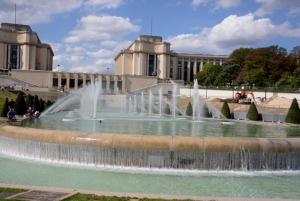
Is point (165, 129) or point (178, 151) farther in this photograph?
point (165, 129)

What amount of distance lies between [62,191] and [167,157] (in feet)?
16.7

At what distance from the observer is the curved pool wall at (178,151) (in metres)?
14.4

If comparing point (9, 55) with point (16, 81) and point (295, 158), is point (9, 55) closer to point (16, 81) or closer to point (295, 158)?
point (16, 81)

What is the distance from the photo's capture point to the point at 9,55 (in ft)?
443

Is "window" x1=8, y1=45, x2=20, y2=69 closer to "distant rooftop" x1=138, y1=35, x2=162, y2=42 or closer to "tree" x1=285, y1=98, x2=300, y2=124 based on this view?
"distant rooftop" x1=138, y1=35, x2=162, y2=42

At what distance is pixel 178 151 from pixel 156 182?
5.51 feet

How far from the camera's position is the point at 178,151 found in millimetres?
14391

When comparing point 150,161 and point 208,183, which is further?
point 150,161

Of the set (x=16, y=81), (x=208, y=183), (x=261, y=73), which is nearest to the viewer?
(x=208, y=183)

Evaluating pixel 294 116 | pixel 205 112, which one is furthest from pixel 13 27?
pixel 294 116

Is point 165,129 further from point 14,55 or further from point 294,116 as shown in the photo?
point 14,55

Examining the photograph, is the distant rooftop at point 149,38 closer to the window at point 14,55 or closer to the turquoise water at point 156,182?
Answer: the window at point 14,55

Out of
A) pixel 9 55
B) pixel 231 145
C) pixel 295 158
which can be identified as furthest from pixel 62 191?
pixel 9 55

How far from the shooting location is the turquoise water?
12.1 meters
